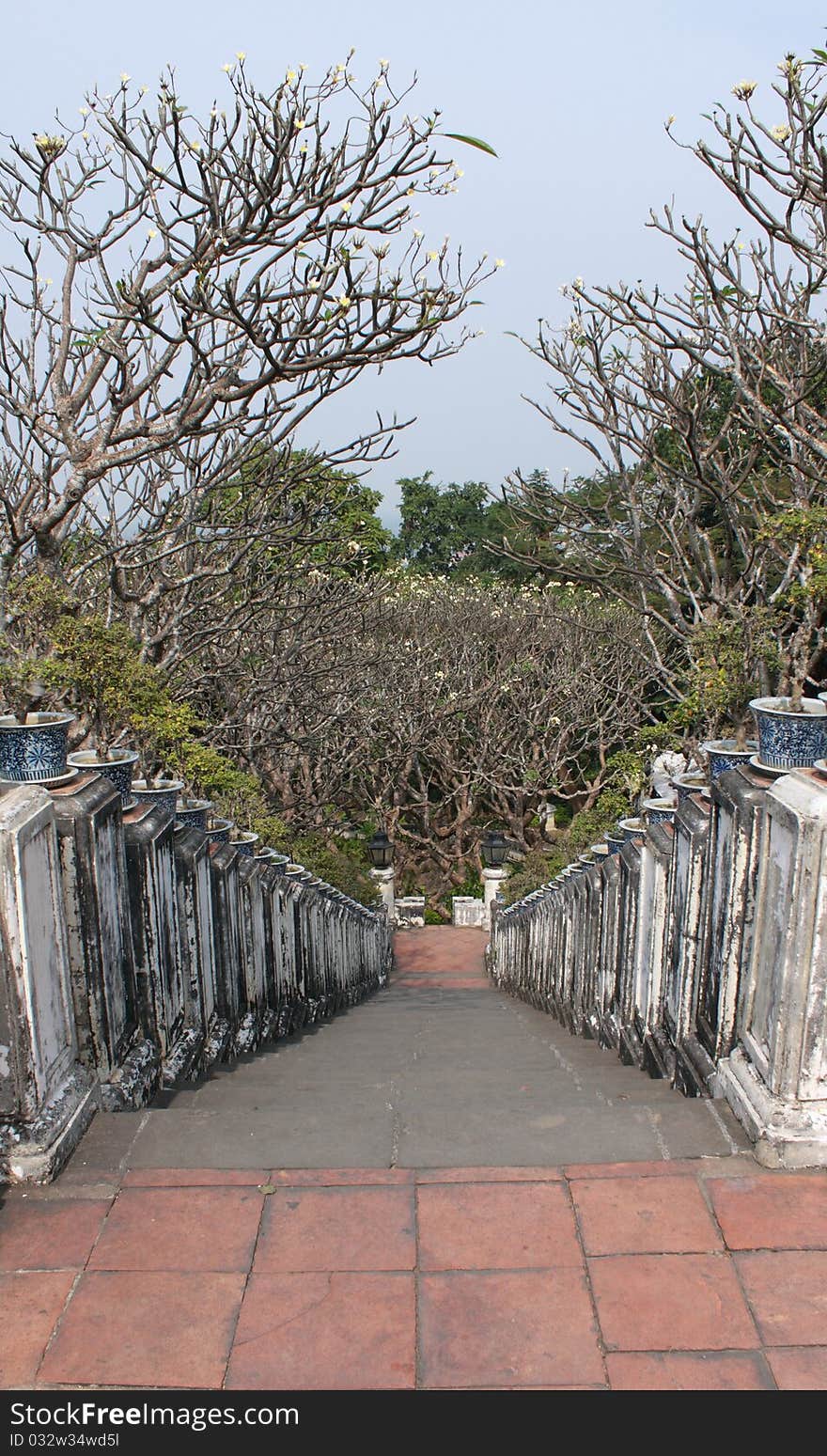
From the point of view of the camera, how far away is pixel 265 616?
45.3 ft

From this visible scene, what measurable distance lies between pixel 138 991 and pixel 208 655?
9.17m

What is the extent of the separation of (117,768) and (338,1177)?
2.29m

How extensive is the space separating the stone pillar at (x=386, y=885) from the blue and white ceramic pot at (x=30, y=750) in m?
12.5

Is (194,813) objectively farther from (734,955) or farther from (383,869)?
(383,869)

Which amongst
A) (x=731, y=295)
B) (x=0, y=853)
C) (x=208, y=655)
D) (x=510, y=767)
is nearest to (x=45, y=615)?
(x=0, y=853)

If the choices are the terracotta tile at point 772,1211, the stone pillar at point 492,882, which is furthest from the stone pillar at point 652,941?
the stone pillar at point 492,882

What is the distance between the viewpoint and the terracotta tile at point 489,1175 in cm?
281

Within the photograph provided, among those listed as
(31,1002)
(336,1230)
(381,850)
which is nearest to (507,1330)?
(336,1230)

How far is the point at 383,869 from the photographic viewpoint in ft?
54.8

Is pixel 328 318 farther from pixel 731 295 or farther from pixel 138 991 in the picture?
pixel 731 295

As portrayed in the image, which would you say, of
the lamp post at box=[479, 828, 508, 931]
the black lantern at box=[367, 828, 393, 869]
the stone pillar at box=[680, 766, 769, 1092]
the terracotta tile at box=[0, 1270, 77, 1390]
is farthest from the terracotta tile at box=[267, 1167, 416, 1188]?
the black lantern at box=[367, 828, 393, 869]

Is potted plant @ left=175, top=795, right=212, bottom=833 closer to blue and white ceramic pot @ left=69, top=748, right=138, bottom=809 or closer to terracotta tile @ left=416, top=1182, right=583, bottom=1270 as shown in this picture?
blue and white ceramic pot @ left=69, top=748, right=138, bottom=809

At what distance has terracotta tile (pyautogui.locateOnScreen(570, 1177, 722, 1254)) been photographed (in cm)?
252

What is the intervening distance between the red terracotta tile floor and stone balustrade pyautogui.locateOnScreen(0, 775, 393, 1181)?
376 mm
